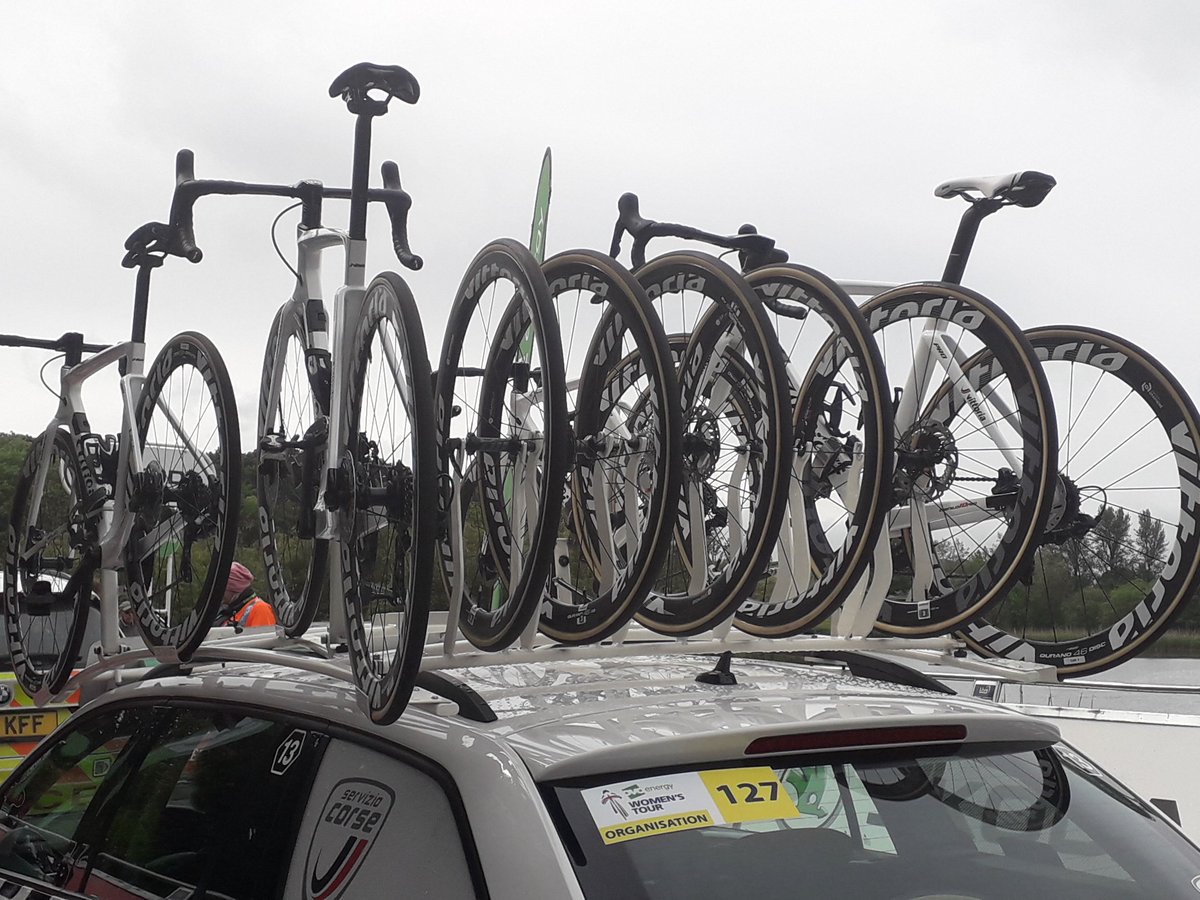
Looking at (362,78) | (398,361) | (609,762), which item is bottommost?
(609,762)

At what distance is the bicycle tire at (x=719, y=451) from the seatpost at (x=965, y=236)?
849 millimetres

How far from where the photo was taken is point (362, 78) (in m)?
3.92

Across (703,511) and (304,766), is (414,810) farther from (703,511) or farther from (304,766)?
(703,511)

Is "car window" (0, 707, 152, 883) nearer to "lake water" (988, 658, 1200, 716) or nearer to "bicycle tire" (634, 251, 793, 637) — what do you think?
"bicycle tire" (634, 251, 793, 637)

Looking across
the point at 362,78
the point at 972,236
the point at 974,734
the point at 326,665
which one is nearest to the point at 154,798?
the point at 326,665

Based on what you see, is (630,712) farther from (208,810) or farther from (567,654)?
(208,810)

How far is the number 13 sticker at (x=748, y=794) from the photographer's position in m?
2.26

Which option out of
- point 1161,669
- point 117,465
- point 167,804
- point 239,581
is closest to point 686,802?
point 167,804

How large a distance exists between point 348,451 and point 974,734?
5.46 ft

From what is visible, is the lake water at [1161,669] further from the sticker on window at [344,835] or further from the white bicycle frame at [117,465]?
the white bicycle frame at [117,465]

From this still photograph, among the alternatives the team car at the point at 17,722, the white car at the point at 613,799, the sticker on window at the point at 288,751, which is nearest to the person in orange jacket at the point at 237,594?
the white car at the point at 613,799

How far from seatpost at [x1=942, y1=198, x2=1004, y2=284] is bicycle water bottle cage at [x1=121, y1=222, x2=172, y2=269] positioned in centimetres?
275

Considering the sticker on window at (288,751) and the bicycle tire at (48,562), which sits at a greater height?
the bicycle tire at (48,562)

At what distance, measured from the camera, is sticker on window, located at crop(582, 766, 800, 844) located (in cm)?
218
